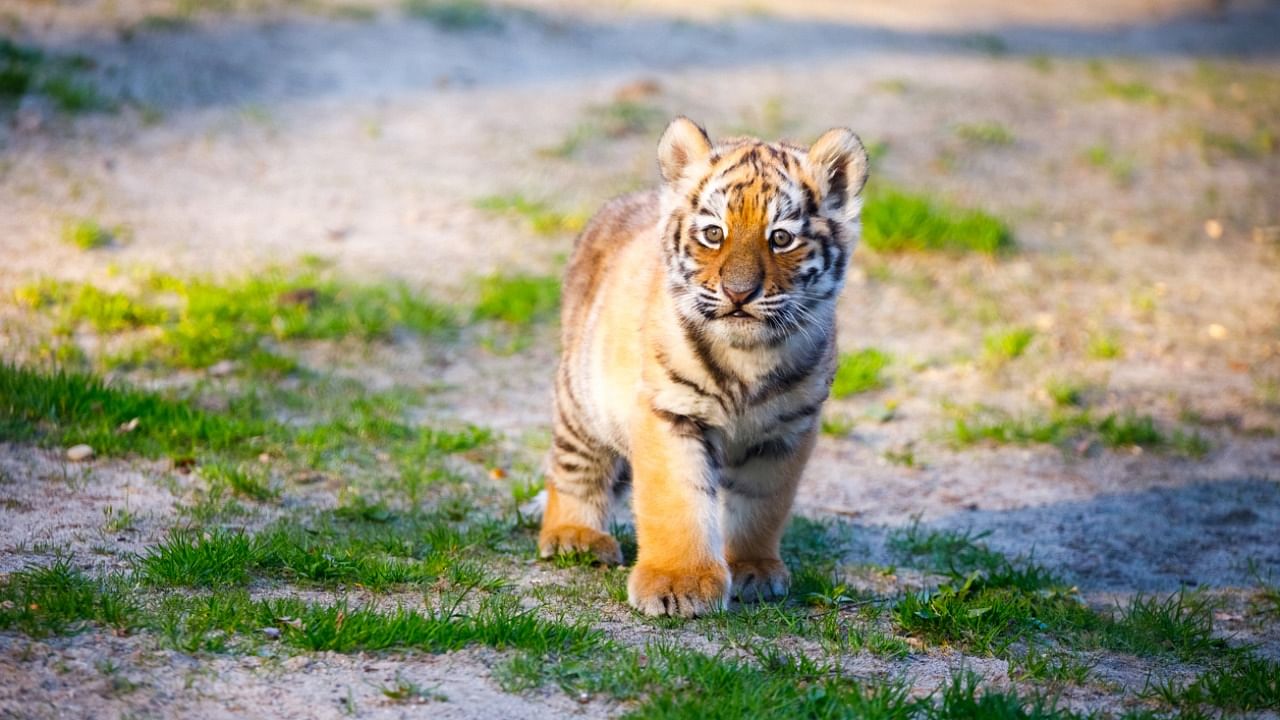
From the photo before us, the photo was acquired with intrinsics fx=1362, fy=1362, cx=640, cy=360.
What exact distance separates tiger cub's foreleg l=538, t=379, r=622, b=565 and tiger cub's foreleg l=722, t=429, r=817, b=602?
0.51 meters

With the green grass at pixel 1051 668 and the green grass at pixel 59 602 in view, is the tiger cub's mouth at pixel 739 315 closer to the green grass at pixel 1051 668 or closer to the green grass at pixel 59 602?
the green grass at pixel 1051 668

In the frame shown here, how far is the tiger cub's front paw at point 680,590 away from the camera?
4387 mm

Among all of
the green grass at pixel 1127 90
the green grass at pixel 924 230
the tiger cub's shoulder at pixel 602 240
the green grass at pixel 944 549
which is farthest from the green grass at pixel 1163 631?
the green grass at pixel 1127 90

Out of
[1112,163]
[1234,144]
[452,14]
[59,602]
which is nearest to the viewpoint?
[59,602]

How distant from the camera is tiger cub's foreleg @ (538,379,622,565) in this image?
513 centimetres

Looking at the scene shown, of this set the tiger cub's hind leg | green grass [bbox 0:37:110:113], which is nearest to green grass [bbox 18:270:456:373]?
the tiger cub's hind leg

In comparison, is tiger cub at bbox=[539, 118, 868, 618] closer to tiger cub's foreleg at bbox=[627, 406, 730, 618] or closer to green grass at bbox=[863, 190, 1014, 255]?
tiger cub's foreleg at bbox=[627, 406, 730, 618]

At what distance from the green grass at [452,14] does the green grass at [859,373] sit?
18.4 feet

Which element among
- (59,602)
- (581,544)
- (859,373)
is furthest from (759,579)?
(859,373)

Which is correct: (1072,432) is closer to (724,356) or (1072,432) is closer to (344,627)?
(724,356)

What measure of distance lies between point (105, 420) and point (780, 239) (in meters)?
3.13

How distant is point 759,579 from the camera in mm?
4719

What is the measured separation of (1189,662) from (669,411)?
6.19 ft

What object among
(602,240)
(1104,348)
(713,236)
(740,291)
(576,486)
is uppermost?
(713,236)
